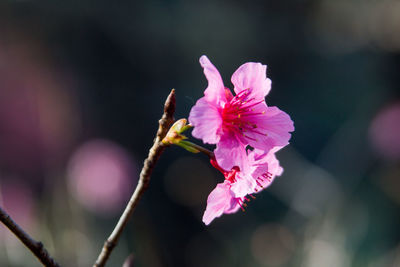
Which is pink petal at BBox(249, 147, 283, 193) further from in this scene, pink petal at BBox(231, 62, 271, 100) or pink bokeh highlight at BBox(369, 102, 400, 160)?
pink bokeh highlight at BBox(369, 102, 400, 160)

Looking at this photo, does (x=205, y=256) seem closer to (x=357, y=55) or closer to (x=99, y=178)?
(x=99, y=178)

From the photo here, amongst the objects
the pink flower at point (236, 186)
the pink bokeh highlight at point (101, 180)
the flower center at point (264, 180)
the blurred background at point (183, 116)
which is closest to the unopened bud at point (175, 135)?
the pink flower at point (236, 186)

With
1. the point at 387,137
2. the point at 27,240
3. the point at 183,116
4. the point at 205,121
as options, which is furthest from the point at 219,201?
→ the point at 387,137

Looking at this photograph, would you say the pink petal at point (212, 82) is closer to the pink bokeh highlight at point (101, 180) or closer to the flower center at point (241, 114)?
the flower center at point (241, 114)

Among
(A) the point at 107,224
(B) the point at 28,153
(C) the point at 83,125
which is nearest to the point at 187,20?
(C) the point at 83,125

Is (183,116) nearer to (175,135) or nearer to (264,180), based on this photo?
(264,180)

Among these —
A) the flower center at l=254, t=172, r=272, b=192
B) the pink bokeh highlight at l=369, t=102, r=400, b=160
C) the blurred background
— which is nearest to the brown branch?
the flower center at l=254, t=172, r=272, b=192
